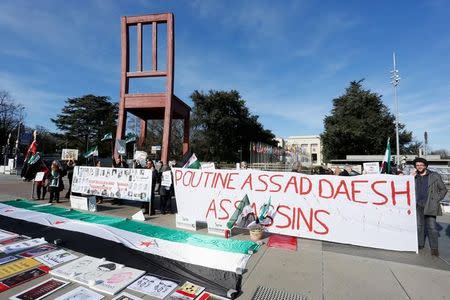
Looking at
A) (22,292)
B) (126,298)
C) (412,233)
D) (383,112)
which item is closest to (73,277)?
(22,292)

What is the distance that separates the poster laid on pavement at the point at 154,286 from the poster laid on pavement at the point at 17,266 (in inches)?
60.0

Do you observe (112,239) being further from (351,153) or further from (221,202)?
(351,153)

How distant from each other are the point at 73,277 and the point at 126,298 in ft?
2.87

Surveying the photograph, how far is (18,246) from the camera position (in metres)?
4.27

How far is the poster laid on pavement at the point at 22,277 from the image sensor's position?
3074mm

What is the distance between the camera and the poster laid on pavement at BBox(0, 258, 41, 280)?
3.36 metres

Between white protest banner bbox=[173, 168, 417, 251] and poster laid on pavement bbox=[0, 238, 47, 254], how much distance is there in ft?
9.12

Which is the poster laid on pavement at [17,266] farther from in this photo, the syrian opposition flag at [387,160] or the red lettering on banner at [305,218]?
→ the syrian opposition flag at [387,160]

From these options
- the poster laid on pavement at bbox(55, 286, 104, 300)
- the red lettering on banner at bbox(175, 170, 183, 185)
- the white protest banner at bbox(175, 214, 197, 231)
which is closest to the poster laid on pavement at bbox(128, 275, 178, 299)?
the poster laid on pavement at bbox(55, 286, 104, 300)

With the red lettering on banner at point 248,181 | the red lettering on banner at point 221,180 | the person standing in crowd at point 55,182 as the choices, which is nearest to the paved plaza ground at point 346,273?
the red lettering on banner at point 248,181

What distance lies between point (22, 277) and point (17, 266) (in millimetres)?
414

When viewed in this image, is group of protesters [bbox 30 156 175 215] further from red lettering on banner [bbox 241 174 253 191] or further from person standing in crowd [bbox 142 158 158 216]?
red lettering on banner [bbox 241 174 253 191]

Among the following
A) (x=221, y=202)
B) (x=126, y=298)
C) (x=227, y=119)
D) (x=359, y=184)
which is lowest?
(x=126, y=298)

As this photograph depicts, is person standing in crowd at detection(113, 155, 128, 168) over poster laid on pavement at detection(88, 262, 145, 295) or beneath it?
over
